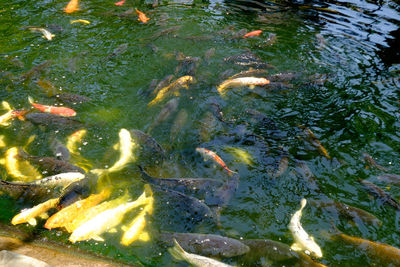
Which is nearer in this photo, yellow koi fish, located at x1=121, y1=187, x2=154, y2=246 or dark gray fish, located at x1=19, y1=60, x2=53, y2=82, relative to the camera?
yellow koi fish, located at x1=121, y1=187, x2=154, y2=246

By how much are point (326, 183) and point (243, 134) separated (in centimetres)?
151

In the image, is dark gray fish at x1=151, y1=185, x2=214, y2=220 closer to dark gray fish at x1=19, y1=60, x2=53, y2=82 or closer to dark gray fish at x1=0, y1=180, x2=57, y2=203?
dark gray fish at x1=0, y1=180, x2=57, y2=203

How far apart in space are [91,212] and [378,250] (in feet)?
11.2

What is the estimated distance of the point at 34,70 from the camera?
6.54 m

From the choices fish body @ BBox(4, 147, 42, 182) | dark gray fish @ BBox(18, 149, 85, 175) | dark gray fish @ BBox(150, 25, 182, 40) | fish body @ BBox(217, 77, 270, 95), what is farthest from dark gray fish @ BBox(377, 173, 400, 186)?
dark gray fish @ BBox(150, 25, 182, 40)

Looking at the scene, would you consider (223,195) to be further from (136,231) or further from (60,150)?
(60,150)

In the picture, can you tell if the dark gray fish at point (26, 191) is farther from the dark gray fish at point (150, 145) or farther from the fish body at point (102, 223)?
the dark gray fish at point (150, 145)

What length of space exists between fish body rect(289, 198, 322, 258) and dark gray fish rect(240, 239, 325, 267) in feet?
0.38

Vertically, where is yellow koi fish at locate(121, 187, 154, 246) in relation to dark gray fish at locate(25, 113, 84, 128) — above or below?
Result: below

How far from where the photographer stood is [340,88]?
641 cm

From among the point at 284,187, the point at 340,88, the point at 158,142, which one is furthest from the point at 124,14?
the point at 284,187

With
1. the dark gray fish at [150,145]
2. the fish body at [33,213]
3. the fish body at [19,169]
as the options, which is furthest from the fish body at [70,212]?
the dark gray fish at [150,145]

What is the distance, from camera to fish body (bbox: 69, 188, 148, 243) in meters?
3.54

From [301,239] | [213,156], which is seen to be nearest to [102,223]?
[213,156]
